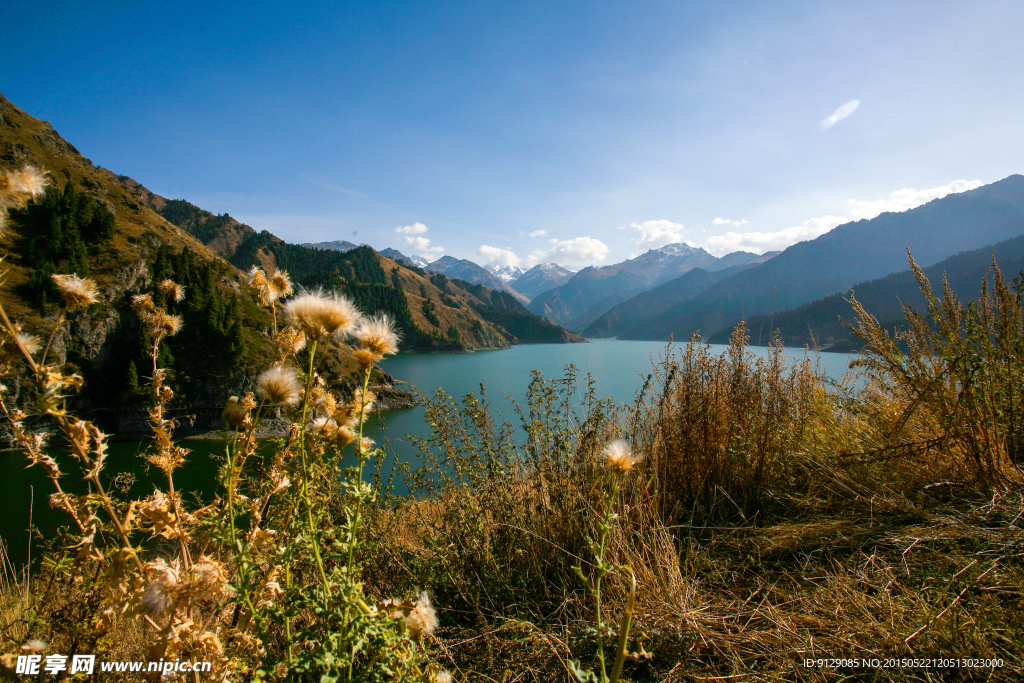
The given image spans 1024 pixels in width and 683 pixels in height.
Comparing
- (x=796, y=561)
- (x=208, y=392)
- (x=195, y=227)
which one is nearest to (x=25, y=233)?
(x=208, y=392)

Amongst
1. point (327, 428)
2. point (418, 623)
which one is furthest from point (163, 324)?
point (418, 623)

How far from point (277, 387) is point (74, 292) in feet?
2.64

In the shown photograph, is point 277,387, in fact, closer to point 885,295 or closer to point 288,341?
point 288,341

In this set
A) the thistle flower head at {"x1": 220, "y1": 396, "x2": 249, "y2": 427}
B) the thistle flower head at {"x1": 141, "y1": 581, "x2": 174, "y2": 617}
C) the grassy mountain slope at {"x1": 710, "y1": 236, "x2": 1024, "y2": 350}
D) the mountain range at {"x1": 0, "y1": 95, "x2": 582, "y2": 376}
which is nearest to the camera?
the thistle flower head at {"x1": 141, "y1": 581, "x2": 174, "y2": 617}

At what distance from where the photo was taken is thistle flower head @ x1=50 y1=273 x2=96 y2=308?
1.46 meters

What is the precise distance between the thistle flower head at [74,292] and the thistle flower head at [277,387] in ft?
2.14

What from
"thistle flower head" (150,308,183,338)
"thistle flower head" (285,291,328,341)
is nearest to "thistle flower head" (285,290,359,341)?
"thistle flower head" (285,291,328,341)

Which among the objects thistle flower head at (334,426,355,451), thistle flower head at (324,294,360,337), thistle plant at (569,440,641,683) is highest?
thistle flower head at (324,294,360,337)

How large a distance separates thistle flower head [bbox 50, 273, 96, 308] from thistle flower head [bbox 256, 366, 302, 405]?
65cm

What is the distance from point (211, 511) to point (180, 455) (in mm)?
340

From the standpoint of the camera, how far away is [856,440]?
3.94m

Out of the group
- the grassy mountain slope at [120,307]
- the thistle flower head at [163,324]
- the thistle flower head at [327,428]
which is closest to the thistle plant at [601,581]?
the thistle flower head at [327,428]

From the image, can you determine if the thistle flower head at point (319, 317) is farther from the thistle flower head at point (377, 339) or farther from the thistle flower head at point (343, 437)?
the thistle flower head at point (343, 437)

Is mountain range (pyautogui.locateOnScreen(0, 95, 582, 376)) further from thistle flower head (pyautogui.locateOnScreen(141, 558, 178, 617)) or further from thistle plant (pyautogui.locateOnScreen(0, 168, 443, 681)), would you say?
thistle flower head (pyautogui.locateOnScreen(141, 558, 178, 617))
